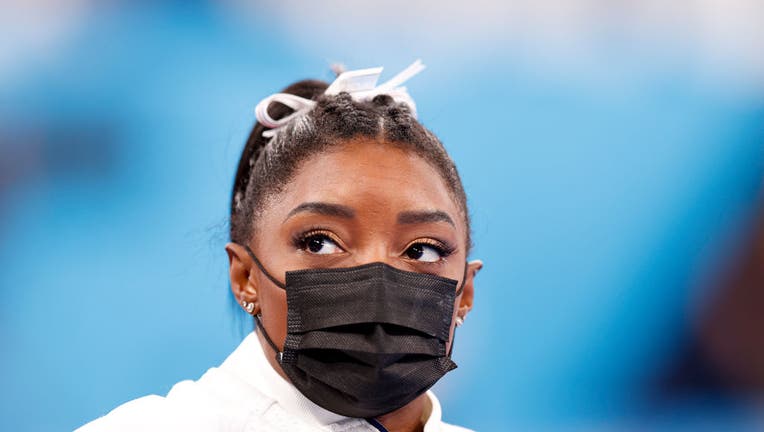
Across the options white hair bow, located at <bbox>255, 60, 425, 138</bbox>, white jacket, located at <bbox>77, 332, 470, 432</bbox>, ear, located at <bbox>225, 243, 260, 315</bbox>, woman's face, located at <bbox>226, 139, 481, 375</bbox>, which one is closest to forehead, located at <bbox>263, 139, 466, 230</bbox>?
woman's face, located at <bbox>226, 139, 481, 375</bbox>

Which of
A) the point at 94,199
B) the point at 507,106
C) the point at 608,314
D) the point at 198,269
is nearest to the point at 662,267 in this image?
A: the point at 608,314

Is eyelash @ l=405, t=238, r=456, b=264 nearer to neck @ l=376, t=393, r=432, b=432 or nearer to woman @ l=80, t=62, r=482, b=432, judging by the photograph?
woman @ l=80, t=62, r=482, b=432

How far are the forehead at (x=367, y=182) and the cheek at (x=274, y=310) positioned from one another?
0.54ft

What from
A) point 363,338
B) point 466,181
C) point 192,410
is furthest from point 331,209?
point 466,181

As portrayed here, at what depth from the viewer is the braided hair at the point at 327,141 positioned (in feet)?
6.04

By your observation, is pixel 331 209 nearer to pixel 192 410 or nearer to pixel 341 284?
pixel 341 284

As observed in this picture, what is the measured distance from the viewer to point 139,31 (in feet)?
8.27

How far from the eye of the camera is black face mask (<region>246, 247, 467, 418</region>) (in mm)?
1576

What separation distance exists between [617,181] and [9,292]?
1933 mm

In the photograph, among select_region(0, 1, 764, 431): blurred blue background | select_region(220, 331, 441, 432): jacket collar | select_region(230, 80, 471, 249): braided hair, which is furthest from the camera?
select_region(0, 1, 764, 431): blurred blue background

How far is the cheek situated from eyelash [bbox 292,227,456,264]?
107 mm

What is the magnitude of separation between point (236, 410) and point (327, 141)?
61 cm

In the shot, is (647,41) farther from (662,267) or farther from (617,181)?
(662,267)

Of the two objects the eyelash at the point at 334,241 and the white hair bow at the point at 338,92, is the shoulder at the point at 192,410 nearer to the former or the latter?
the eyelash at the point at 334,241
